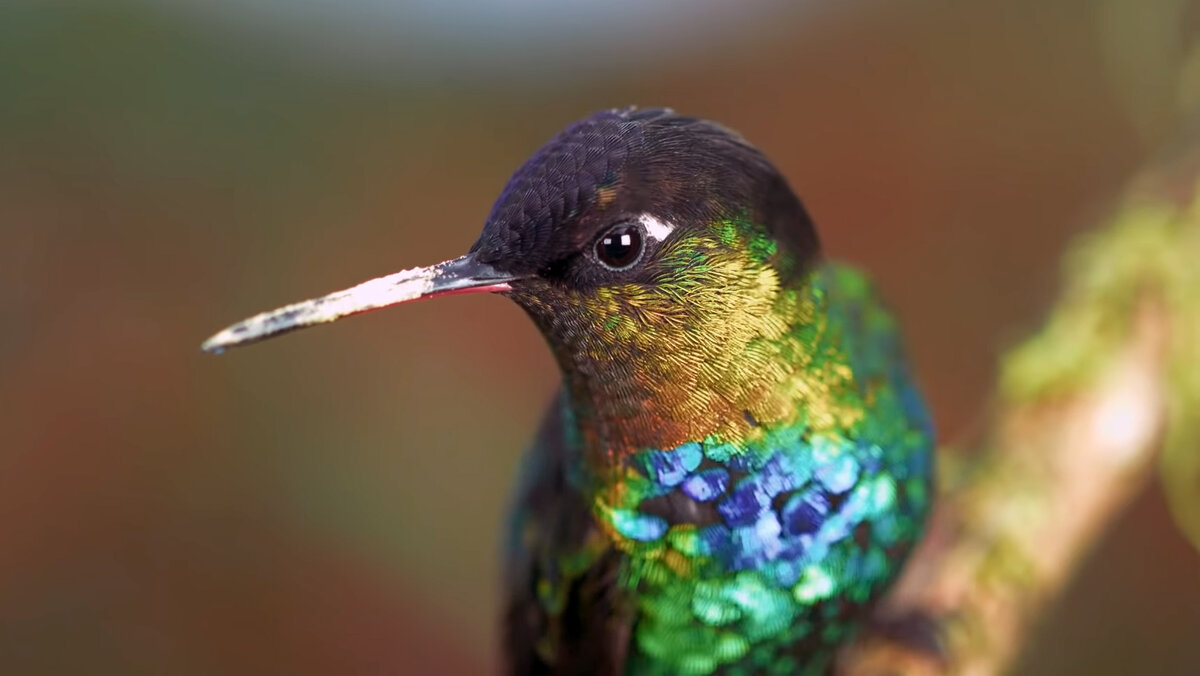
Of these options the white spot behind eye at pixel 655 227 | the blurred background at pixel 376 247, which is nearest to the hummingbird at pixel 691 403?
the white spot behind eye at pixel 655 227

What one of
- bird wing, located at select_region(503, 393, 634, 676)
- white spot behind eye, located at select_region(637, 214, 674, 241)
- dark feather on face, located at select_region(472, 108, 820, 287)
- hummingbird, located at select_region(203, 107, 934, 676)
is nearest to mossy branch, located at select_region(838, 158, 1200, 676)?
hummingbird, located at select_region(203, 107, 934, 676)

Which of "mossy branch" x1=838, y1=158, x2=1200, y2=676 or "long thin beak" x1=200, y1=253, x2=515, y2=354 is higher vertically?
"long thin beak" x1=200, y1=253, x2=515, y2=354

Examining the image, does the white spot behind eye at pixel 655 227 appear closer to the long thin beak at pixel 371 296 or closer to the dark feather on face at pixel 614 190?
the dark feather on face at pixel 614 190

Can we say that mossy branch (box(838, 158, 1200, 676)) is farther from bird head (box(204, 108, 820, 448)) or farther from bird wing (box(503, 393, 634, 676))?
bird head (box(204, 108, 820, 448))

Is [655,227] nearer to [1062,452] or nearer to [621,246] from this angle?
[621,246]

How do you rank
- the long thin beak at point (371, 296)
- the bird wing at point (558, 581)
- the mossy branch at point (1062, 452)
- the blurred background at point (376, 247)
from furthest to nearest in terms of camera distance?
the blurred background at point (376, 247) < the mossy branch at point (1062, 452) < the bird wing at point (558, 581) < the long thin beak at point (371, 296)

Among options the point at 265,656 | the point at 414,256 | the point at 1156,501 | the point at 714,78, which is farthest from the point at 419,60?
the point at 1156,501
